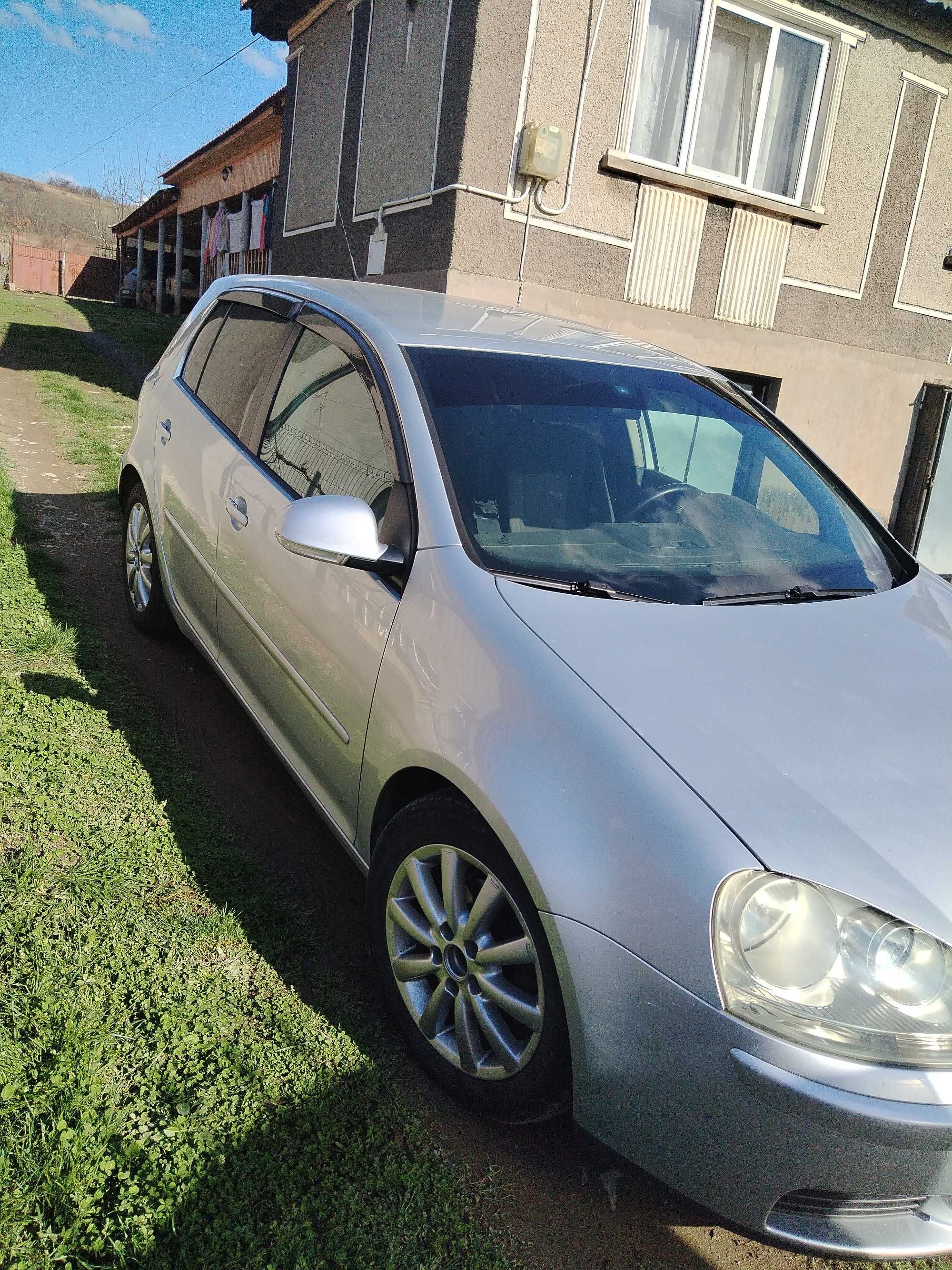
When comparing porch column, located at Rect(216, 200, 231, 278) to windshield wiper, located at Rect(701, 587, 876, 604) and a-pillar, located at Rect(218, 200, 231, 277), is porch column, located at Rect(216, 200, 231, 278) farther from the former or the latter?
windshield wiper, located at Rect(701, 587, 876, 604)

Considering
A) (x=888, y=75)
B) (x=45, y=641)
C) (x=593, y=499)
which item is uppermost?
(x=888, y=75)

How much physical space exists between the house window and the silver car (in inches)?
224

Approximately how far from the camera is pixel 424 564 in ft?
7.71

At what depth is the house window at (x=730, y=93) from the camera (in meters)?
8.02

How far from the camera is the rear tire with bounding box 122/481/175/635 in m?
4.27

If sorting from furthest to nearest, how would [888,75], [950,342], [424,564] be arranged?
1. [950,342]
2. [888,75]
3. [424,564]

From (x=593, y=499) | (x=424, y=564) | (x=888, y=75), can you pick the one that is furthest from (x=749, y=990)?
(x=888, y=75)

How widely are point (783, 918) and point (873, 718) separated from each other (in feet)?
1.89

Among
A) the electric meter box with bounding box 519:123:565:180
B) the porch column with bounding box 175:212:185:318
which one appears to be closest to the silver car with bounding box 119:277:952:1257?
the electric meter box with bounding box 519:123:565:180

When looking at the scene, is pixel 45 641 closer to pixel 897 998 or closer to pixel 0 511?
pixel 0 511

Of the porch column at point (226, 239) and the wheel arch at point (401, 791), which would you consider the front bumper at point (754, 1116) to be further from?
the porch column at point (226, 239)

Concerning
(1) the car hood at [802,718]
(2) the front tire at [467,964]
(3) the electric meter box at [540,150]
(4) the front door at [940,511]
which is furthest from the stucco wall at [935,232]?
(2) the front tire at [467,964]

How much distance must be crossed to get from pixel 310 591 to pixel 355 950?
3.25 ft

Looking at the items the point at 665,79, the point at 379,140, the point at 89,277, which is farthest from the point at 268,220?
the point at 89,277
